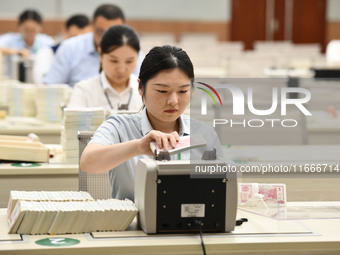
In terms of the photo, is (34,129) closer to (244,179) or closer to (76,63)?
(76,63)

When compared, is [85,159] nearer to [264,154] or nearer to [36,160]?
[264,154]

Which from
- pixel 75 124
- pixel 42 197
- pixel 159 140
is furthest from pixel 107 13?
pixel 159 140

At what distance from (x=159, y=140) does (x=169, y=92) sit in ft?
1.41

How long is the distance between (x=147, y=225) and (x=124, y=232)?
0.10m

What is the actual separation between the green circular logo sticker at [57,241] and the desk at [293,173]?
580 mm

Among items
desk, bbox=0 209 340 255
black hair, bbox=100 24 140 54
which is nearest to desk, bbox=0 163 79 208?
black hair, bbox=100 24 140 54

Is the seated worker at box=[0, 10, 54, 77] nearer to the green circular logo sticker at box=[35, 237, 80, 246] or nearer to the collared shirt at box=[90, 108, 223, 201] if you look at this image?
the collared shirt at box=[90, 108, 223, 201]

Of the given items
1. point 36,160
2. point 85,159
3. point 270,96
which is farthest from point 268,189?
point 36,160

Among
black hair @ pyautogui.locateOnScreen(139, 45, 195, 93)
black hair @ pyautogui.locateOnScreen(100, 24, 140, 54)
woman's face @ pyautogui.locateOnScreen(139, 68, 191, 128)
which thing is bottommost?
woman's face @ pyautogui.locateOnScreen(139, 68, 191, 128)

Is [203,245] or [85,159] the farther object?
[85,159]

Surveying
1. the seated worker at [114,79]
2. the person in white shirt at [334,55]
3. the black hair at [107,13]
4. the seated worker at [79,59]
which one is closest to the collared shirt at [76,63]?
the seated worker at [79,59]

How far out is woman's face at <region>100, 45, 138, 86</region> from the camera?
14.6 ft

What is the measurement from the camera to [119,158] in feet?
8.58

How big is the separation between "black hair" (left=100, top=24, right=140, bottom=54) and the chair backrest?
1.31 meters
